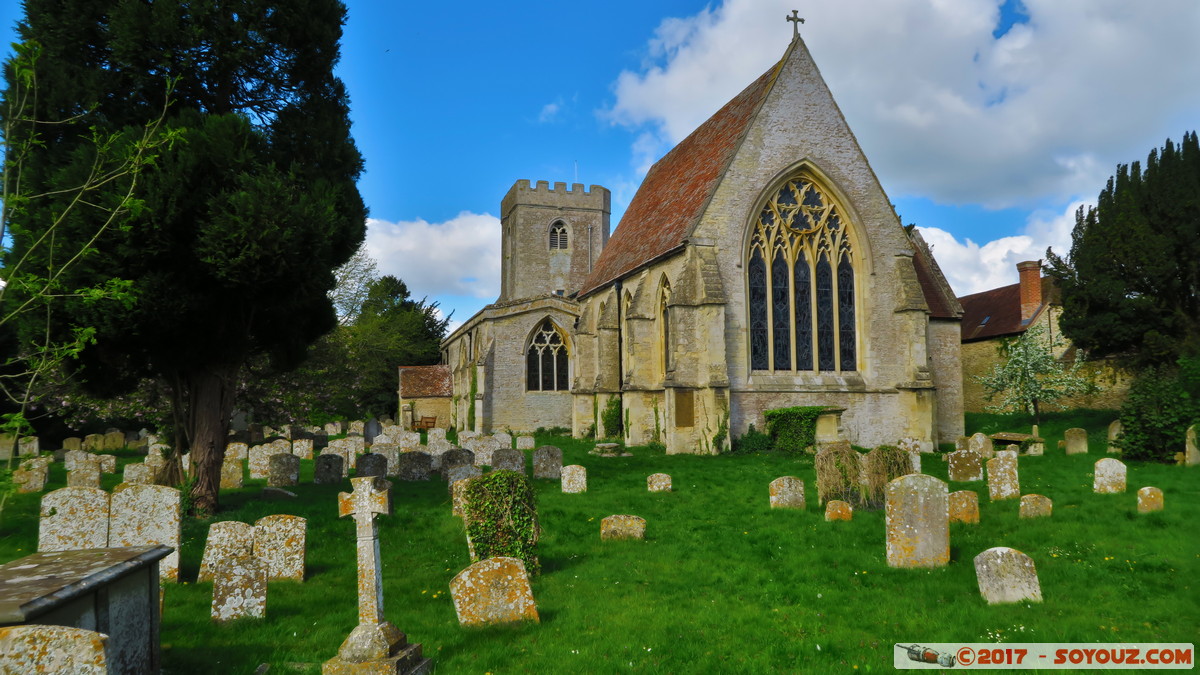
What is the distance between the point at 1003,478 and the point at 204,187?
13082mm

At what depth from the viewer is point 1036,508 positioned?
1027cm

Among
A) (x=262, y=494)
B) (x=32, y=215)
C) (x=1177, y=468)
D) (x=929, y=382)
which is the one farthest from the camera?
(x=929, y=382)

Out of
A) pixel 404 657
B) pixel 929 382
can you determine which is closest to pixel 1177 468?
pixel 929 382

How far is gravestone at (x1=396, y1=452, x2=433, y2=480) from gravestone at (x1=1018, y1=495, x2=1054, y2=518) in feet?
38.2

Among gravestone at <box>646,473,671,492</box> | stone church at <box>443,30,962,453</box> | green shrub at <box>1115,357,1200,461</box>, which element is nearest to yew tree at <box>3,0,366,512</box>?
gravestone at <box>646,473,671,492</box>

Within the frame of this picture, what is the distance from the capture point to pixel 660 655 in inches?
226

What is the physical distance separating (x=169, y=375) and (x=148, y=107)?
4.28 metres

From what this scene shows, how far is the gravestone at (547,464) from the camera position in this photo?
1638 centimetres

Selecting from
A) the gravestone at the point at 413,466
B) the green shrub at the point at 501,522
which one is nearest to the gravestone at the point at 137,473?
the gravestone at the point at 413,466

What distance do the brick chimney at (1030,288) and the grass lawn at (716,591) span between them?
80.8 feet

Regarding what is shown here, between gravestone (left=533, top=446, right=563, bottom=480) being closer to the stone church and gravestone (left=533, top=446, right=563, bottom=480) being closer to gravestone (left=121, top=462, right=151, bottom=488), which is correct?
the stone church

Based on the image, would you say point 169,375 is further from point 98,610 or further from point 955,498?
point 955,498

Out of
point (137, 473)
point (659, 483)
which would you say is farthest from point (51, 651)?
point (137, 473)

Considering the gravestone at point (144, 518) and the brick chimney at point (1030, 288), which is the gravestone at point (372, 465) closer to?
the gravestone at point (144, 518)
